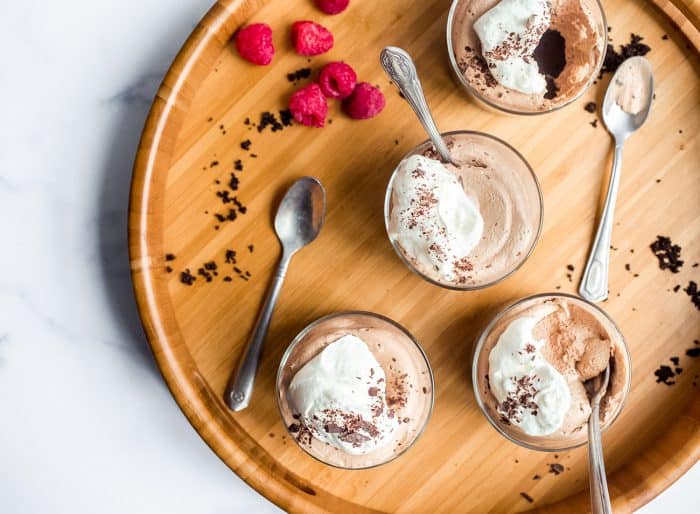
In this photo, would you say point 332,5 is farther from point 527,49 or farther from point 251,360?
point 251,360

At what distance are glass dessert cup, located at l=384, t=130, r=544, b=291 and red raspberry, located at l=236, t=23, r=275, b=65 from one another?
1.77 ft

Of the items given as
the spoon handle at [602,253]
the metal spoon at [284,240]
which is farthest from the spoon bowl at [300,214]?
the spoon handle at [602,253]

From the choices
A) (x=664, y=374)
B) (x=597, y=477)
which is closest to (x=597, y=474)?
(x=597, y=477)

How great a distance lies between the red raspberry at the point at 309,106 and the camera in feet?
6.23

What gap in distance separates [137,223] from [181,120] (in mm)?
348

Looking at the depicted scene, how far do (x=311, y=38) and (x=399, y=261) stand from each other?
2.44ft

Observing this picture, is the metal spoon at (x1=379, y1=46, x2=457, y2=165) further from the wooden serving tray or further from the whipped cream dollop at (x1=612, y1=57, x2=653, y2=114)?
the whipped cream dollop at (x1=612, y1=57, x2=653, y2=114)

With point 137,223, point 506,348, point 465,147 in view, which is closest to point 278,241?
point 137,223

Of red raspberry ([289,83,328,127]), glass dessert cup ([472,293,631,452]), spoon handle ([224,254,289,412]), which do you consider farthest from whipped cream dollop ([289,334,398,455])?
red raspberry ([289,83,328,127])

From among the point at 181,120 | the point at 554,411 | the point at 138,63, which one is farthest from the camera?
the point at 138,63

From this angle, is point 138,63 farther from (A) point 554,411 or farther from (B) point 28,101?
(A) point 554,411

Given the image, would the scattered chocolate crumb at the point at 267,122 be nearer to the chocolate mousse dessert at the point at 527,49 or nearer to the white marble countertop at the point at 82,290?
the white marble countertop at the point at 82,290

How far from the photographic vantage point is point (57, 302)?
7.00 feet

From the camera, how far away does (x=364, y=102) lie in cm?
190
